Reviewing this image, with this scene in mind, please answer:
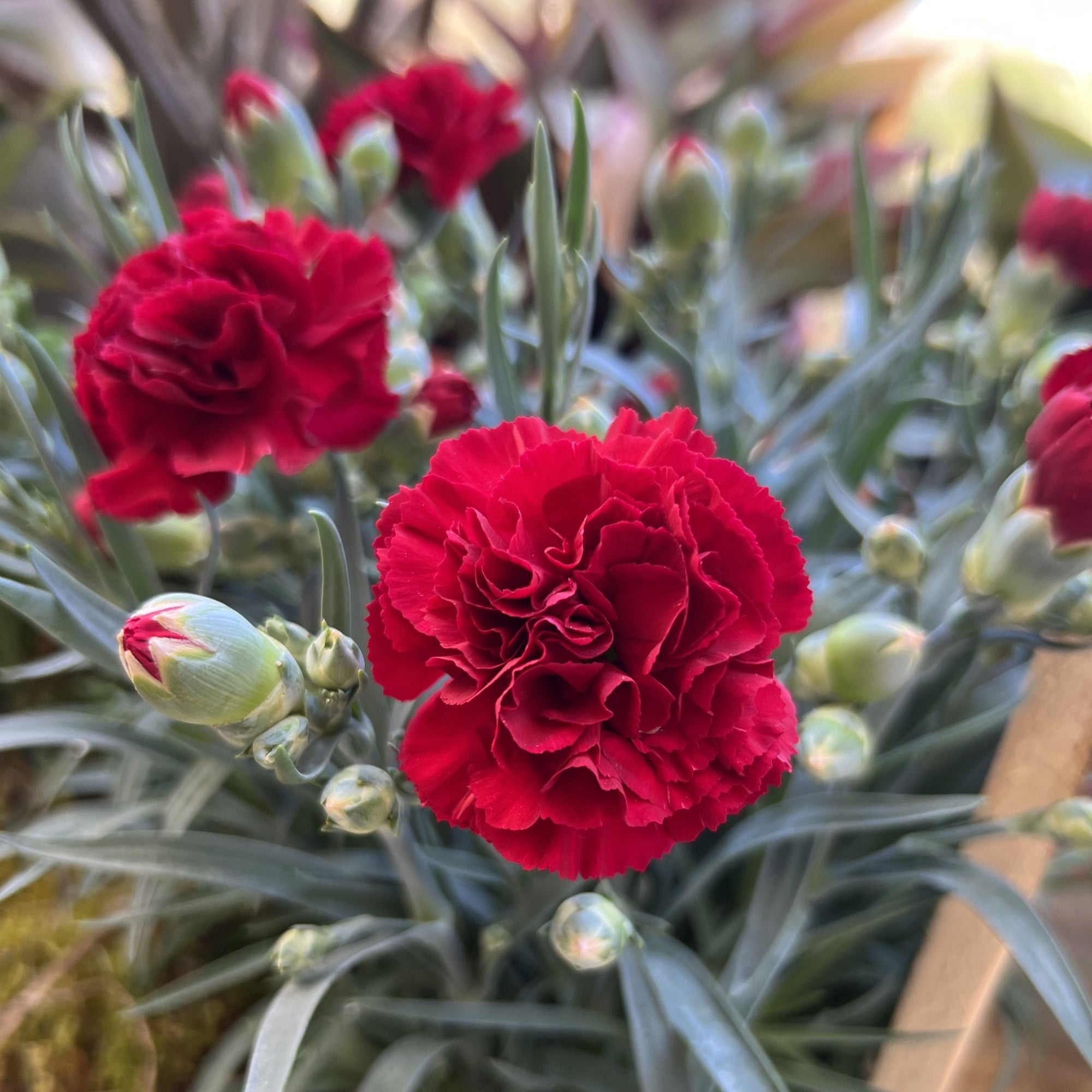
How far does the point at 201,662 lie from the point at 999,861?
0.36 metres

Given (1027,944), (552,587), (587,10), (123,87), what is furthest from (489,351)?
(587,10)

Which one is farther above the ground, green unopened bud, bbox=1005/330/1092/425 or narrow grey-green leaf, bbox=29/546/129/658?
green unopened bud, bbox=1005/330/1092/425

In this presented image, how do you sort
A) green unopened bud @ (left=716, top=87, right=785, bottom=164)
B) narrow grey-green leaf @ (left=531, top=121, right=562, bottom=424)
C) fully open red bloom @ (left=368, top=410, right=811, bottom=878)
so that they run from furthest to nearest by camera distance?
green unopened bud @ (left=716, top=87, right=785, bottom=164)
narrow grey-green leaf @ (left=531, top=121, right=562, bottom=424)
fully open red bloom @ (left=368, top=410, right=811, bottom=878)

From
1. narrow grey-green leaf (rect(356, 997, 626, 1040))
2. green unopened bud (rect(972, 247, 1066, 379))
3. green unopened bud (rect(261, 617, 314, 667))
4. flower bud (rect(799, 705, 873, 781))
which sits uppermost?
green unopened bud (rect(972, 247, 1066, 379))

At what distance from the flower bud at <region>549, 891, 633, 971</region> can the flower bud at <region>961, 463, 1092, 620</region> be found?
0.60 ft

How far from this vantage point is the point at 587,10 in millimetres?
875

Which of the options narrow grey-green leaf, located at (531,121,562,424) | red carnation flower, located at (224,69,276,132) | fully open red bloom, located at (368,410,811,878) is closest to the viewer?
fully open red bloom, located at (368,410,811,878)

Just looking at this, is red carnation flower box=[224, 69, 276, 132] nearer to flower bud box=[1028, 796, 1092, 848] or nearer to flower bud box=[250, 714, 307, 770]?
flower bud box=[250, 714, 307, 770]

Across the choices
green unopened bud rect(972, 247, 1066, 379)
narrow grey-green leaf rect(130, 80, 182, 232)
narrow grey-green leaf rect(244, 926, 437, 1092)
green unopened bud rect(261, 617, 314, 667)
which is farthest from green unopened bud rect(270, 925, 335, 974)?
green unopened bud rect(972, 247, 1066, 379)

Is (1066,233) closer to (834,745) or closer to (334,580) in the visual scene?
(834,745)

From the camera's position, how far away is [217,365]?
31 centimetres

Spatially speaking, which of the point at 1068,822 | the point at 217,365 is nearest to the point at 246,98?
the point at 217,365

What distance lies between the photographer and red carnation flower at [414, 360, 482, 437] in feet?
1.21

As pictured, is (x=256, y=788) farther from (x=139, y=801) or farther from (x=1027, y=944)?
(x=1027, y=944)
